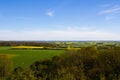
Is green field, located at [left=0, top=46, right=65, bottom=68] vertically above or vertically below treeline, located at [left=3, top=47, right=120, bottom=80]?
below

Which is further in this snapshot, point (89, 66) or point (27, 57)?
point (27, 57)

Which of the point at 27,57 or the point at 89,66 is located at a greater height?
the point at 89,66

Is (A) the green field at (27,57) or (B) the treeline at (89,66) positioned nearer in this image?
(B) the treeline at (89,66)

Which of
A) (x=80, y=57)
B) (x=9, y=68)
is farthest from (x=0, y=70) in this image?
(x=80, y=57)

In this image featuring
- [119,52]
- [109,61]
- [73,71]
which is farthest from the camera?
[119,52]

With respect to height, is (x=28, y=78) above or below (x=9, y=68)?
above

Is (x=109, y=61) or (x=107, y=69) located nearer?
(x=107, y=69)

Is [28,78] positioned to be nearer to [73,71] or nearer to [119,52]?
[73,71]

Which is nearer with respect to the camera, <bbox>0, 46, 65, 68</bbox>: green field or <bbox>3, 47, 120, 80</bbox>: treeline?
<bbox>3, 47, 120, 80</bbox>: treeline

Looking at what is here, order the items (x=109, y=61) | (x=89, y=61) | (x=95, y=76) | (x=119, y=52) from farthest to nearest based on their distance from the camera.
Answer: (x=89, y=61), (x=119, y=52), (x=109, y=61), (x=95, y=76)

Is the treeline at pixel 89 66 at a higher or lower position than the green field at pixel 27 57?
higher
